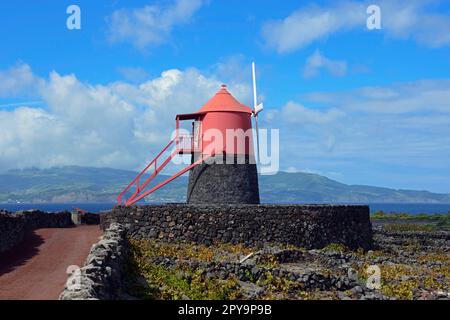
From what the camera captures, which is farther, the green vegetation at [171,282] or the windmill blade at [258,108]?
the windmill blade at [258,108]

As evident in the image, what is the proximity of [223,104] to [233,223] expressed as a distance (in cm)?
986

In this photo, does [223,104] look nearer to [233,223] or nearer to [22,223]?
[233,223]

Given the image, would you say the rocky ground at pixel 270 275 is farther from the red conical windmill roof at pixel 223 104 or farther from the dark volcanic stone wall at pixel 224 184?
the red conical windmill roof at pixel 223 104

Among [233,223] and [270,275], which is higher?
[233,223]

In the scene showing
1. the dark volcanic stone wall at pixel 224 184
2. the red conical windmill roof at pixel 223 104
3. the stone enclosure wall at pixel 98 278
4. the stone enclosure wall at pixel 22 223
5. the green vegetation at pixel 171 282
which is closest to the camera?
the stone enclosure wall at pixel 98 278

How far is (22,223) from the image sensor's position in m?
27.2

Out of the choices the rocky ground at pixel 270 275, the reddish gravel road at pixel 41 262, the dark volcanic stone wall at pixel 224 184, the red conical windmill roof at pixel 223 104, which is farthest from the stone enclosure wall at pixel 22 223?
the red conical windmill roof at pixel 223 104

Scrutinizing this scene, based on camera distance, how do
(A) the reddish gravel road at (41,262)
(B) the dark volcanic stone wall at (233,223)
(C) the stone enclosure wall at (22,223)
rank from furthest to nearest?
(B) the dark volcanic stone wall at (233,223)
(C) the stone enclosure wall at (22,223)
(A) the reddish gravel road at (41,262)

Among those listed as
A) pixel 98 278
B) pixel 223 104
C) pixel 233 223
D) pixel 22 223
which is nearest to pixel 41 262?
pixel 22 223

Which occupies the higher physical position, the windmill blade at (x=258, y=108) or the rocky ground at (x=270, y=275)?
the windmill blade at (x=258, y=108)

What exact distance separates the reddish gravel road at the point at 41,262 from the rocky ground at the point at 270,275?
2114 mm

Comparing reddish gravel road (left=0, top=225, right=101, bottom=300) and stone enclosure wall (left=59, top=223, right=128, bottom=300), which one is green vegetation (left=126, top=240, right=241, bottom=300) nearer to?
stone enclosure wall (left=59, top=223, right=128, bottom=300)

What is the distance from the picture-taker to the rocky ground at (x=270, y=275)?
1797 cm
